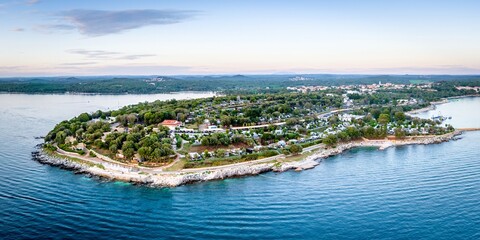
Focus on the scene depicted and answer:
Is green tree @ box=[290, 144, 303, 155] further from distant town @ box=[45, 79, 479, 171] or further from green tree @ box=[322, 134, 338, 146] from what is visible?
green tree @ box=[322, 134, 338, 146]

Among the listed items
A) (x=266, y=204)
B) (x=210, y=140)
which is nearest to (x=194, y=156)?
(x=210, y=140)

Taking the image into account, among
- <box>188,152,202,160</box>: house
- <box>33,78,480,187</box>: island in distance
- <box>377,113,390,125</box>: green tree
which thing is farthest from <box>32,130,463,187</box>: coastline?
<box>377,113,390,125</box>: green tree

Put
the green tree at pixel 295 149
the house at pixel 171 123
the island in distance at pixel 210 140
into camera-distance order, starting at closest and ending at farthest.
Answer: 1. the island in distance at pixel 210 140
2. the green tree at pixel 295 149
3. the house at pixel 171 123

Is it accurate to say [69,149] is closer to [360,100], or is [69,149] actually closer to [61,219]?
[61,219]

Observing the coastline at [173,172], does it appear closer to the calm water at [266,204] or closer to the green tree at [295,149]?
the calm water at [266,204]

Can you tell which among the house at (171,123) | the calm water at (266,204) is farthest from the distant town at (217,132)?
the calm water at (266,204)

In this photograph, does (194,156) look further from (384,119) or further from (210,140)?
(384,119)
